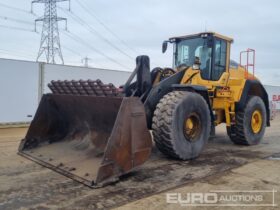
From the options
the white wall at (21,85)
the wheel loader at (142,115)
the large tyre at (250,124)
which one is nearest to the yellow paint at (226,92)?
the wheel loader at (142,115)

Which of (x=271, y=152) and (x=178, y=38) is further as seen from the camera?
(x=178, y=38)

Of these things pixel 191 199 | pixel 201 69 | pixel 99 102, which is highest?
pixel 201 69

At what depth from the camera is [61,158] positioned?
18.1ft

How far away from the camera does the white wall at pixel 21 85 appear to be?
37.5 ft

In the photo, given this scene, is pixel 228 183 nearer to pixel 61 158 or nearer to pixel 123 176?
pixel 123 176

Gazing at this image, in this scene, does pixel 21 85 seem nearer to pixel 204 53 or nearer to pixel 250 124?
pixel 204 53

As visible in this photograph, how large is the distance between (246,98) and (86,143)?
13.5 feet

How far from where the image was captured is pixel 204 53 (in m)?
7.34

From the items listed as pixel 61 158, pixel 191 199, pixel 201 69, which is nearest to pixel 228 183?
pixel 191 199

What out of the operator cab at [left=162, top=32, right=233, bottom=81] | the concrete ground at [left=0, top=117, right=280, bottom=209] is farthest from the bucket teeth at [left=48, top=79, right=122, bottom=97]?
the operator cab at [left=162, top=32, right=233, bottom=81]

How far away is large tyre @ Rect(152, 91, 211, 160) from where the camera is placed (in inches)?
220

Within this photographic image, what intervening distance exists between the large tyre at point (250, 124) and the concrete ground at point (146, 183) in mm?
1226

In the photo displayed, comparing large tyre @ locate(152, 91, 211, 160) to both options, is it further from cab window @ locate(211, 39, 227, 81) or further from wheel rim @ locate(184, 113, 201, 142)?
cab window @ locate(211, 39, 227, 81)

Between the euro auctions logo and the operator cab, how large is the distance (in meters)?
3.29
